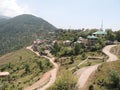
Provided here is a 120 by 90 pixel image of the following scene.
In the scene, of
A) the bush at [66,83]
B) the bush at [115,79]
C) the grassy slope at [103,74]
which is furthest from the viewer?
the grassy slope at [103,74]

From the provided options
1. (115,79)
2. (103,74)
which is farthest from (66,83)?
(103,74)

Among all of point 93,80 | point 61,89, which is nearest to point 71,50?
point 93,80

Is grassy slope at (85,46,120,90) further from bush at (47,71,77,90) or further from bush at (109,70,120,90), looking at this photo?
bush at (47,71,77,90)

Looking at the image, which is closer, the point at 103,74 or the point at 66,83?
the point at 66,83

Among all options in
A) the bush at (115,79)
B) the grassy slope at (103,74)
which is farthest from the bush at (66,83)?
the bush at (115,79)

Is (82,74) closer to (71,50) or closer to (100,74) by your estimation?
(100,74)

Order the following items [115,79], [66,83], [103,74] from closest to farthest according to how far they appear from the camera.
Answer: [66,83]
[115,79]
[103,74]

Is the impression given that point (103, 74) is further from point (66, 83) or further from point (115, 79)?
point (66, 83)

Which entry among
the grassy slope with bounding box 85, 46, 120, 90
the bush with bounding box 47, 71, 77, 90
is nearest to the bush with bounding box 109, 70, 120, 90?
the grassy slope with bounding box 85, 46, 120, 90

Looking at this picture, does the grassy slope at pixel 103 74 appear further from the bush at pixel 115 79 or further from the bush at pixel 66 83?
the bush at pixel 66 83

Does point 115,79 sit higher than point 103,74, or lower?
higher

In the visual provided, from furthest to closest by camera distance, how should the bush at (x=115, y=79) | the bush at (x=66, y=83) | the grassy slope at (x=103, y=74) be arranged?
the grassy slope at (x=103, y=74) < the bush at (x=115, y=79) < the bush at (x=66, y=83)

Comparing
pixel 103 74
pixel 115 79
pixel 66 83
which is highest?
pixel 115 79
